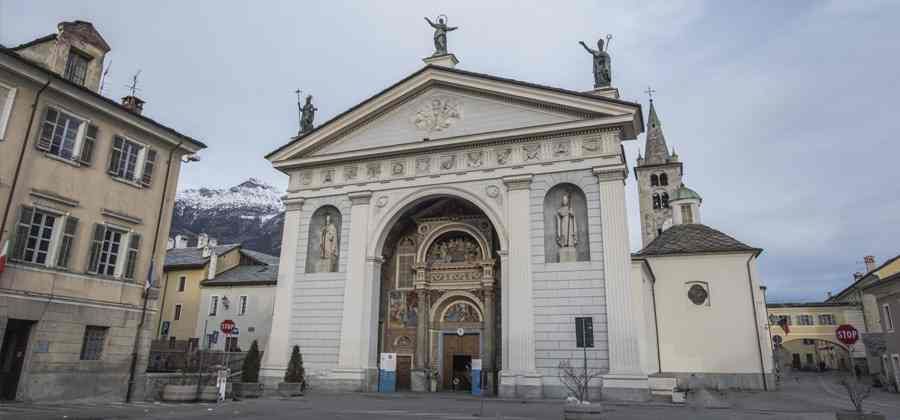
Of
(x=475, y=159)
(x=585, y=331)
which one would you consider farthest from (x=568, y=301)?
(x=475, y=159)

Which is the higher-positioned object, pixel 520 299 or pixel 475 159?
pixel 475 159

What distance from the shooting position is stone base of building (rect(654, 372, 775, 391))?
24.5 m

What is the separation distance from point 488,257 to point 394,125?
23.3ft

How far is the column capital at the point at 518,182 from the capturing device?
2100 cm

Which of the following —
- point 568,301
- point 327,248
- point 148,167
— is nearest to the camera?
point 148,167

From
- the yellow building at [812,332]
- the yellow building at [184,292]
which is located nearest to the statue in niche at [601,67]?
the yellow building at [184,292]

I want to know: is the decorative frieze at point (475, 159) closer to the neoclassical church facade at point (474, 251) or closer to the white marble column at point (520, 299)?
the neoclassical church facade at point (474, 251)

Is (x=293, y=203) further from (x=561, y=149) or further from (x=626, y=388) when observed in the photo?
(x=626, y=388)

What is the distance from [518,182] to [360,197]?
702 cm

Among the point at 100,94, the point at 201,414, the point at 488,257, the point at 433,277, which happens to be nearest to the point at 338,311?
the point at 433,277

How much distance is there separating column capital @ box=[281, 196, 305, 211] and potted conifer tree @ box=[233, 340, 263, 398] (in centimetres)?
685

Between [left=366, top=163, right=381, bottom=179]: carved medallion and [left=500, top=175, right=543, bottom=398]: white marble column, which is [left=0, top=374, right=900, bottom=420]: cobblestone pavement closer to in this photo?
[left=500, top=175, right=543, bottom=398]: white marble column

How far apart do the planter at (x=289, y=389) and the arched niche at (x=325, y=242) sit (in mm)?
5172

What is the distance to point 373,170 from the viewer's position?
24031 mm
